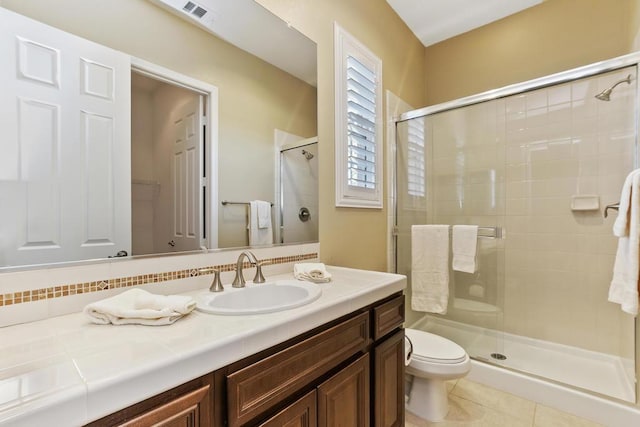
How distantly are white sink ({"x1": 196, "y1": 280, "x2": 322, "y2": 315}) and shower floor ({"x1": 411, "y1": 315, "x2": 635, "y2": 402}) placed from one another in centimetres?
161

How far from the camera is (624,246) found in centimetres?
143

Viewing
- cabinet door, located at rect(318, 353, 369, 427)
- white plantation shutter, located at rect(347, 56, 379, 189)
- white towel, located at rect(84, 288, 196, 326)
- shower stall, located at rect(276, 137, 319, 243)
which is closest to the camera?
white towel, located at rect(84, 288, 196, 326)

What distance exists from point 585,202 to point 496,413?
60.2 inches

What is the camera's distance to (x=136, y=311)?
0.76 meters

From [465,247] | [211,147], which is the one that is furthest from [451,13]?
[211,147]

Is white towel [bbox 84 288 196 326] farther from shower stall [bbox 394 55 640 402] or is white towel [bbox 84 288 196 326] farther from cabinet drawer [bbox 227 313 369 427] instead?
shower stall [bbox 394 55 640 402]

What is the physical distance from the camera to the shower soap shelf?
6.64 ft

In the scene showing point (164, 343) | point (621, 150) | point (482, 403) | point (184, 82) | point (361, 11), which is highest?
point (361, 11)

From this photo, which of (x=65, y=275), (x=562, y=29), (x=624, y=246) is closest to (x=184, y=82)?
(x=65, y=275)

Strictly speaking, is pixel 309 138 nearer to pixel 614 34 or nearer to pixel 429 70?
pixel 429 70

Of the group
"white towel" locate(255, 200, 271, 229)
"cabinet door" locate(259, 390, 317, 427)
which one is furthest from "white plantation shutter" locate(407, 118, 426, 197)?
"cabinet door" locate(259, 390, 317, 427)

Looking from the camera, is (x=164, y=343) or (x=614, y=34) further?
(x=614, y=34)

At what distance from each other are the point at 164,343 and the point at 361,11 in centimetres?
227

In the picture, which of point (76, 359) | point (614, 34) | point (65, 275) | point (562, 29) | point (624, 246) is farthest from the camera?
point (562, 29)
